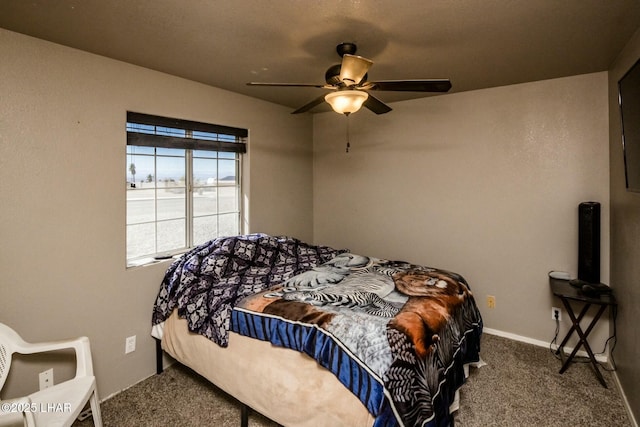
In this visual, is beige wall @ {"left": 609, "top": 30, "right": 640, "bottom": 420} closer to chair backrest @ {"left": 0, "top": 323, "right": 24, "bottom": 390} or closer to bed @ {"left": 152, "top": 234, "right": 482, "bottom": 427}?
bed @ {"left": 152, "top": 234, "right": 482, "bottom": 427}

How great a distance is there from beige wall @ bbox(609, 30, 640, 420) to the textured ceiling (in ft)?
0.56

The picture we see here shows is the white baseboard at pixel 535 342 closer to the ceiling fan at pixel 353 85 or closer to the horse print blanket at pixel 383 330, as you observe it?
the horse print blanket at pixel 383 330

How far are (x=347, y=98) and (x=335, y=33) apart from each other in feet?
1.32

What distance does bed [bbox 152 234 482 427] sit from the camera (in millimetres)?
1577

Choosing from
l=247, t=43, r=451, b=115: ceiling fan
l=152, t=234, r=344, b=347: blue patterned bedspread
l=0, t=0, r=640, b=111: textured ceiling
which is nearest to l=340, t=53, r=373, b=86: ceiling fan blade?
l=247, t=43, r=451, b=115: ceiling fan

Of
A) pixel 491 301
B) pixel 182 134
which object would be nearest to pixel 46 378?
pixel 182 134

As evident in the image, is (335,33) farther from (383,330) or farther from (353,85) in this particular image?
(383,330)

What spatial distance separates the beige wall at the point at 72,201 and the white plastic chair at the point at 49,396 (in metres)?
0.25

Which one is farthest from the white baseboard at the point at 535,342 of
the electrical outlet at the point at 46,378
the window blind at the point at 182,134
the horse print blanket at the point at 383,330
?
the electrical outlet at the point at 46,378

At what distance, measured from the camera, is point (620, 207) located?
96.2 inches

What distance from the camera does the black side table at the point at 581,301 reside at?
2.46 metres

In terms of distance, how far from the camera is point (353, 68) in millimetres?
1763

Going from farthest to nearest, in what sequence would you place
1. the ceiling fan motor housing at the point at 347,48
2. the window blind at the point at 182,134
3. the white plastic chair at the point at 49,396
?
the window blind at the point at 182,134 → the ceiling fan motor housing at the point at 347,48 → the white plastic chair at the point at 49,396

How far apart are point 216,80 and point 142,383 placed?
101 inches
